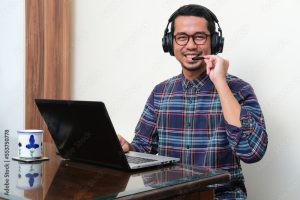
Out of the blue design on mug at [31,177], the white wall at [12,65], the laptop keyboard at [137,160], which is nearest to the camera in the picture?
the blue design on mug at [31,177]

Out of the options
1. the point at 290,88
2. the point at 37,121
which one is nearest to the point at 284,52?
the point at 290,88

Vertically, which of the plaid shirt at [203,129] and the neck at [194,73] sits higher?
the neck at [194,73]

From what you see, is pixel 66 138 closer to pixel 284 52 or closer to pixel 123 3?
pixel 284 52

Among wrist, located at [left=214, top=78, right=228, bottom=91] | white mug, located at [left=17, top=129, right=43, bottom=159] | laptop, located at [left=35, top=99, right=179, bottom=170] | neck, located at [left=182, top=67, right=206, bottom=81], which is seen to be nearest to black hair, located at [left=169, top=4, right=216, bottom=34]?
neck, located at [left=182, top=67, right=206, bottom=81]

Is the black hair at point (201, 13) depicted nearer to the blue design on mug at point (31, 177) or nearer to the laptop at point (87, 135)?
the laptop at point (87, 135)

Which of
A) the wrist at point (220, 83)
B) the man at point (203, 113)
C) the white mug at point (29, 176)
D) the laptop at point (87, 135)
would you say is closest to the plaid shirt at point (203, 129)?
the man at point (203, 113)

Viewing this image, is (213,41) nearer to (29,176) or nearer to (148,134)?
(148,134)

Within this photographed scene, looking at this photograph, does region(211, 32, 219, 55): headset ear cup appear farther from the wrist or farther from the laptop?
the laptop

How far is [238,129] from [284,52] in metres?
0.56

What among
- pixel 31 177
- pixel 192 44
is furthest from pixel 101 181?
pixel 192 44

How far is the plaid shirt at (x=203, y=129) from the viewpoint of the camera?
50.1 inches

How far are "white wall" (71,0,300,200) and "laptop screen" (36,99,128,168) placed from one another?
35.7 inches

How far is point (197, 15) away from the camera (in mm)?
1505

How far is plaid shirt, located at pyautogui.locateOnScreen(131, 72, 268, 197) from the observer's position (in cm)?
127
